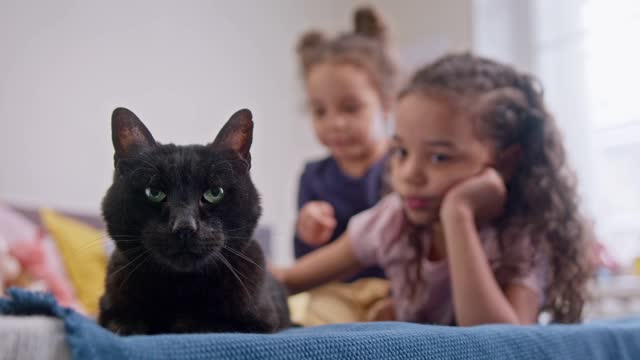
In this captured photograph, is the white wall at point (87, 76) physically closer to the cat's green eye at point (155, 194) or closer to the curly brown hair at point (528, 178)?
the curly brown hair at point (528, 178)

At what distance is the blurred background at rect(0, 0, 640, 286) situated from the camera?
2.20 m

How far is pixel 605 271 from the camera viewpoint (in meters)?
1.95

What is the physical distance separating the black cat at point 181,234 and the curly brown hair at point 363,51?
1078 millimetres

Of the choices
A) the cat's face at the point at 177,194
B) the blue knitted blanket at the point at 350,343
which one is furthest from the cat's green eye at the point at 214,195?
the blue knitted blanket at the point at 350,343

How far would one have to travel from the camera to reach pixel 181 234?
557mm

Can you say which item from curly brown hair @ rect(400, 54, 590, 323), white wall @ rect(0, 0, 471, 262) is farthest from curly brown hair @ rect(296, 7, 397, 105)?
curly brown hair @ rect(400, 54, 590, 323)

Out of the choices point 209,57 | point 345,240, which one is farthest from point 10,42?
point 345,240

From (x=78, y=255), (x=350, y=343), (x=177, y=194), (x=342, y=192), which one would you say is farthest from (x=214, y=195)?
(x=78, y=255)

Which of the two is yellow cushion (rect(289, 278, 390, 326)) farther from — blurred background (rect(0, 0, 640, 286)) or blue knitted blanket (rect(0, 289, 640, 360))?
blurred background (rect(0, 0, 640, 286))

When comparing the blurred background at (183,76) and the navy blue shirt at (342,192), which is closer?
the navy blue shirt at (342,192)

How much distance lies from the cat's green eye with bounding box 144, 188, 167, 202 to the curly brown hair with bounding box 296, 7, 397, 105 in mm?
1120

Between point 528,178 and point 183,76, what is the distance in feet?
5.21

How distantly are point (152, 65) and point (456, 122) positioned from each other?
1.55 meters

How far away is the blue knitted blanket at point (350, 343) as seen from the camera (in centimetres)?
45
